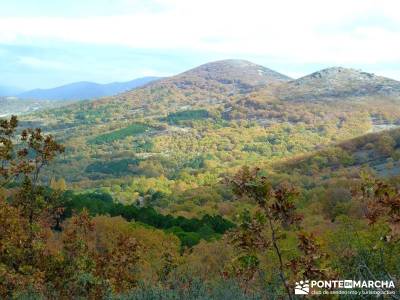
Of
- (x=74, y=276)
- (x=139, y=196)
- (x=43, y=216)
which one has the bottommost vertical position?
(x=139, y=196)

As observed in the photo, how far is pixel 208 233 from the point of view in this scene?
74250mm

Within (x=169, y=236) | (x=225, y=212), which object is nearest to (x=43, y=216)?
(x=169, y=236)

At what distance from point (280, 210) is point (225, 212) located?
11435 centimetres

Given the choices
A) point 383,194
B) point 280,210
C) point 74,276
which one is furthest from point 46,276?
point 383,194

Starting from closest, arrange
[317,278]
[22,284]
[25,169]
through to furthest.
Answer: [317,278] < [22,284] < [25,169]

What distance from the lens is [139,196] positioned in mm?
181250

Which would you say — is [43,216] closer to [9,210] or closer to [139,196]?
[9,210]

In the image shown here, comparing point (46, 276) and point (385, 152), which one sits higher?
point (46, 276)

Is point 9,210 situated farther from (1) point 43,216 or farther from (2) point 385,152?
(2) point 385,152

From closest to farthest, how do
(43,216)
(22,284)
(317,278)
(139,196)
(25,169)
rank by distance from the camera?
(317,278) → (22,284) → (25,169) → (43,216) → (139,196)

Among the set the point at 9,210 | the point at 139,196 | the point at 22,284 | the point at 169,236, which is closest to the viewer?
the point at 22,284

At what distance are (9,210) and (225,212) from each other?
358 feet

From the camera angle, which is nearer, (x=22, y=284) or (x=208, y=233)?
(x=22, y=284)

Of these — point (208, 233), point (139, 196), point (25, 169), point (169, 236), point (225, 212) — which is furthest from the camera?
point (139, 196)
